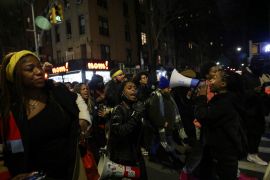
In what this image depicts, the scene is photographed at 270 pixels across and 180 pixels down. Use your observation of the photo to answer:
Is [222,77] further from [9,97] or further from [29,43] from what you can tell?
[29,43]

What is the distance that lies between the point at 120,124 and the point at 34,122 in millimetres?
1480

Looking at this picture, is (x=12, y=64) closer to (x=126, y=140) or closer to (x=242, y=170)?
(x=126, y=140)

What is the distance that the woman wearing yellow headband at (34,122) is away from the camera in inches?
82.3

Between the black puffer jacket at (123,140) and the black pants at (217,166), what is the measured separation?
88 cm

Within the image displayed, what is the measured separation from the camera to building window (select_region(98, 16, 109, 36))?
27.2 metres

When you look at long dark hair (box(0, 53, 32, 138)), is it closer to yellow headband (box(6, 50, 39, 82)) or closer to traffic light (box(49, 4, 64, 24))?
yellow headband (box(6, 50, 39, 82))

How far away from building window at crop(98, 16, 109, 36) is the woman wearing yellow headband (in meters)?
25.5

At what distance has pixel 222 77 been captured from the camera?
11.9 ft

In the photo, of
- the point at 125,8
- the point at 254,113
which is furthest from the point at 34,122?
the point at 125,8

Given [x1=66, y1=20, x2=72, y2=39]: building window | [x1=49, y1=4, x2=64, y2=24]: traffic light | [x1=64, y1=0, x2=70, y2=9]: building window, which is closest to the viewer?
[x1=49, y1=4, x2=64, y2=24]: traffic light

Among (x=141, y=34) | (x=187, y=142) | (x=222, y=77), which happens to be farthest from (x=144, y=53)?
(x=222, y=77)

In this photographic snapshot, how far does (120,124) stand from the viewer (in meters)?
3.54

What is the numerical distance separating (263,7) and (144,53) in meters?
17.8

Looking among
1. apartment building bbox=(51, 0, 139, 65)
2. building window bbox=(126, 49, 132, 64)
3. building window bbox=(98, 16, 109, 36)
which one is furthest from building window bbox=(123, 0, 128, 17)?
building window bbox=(126, 49, 132, 64)
